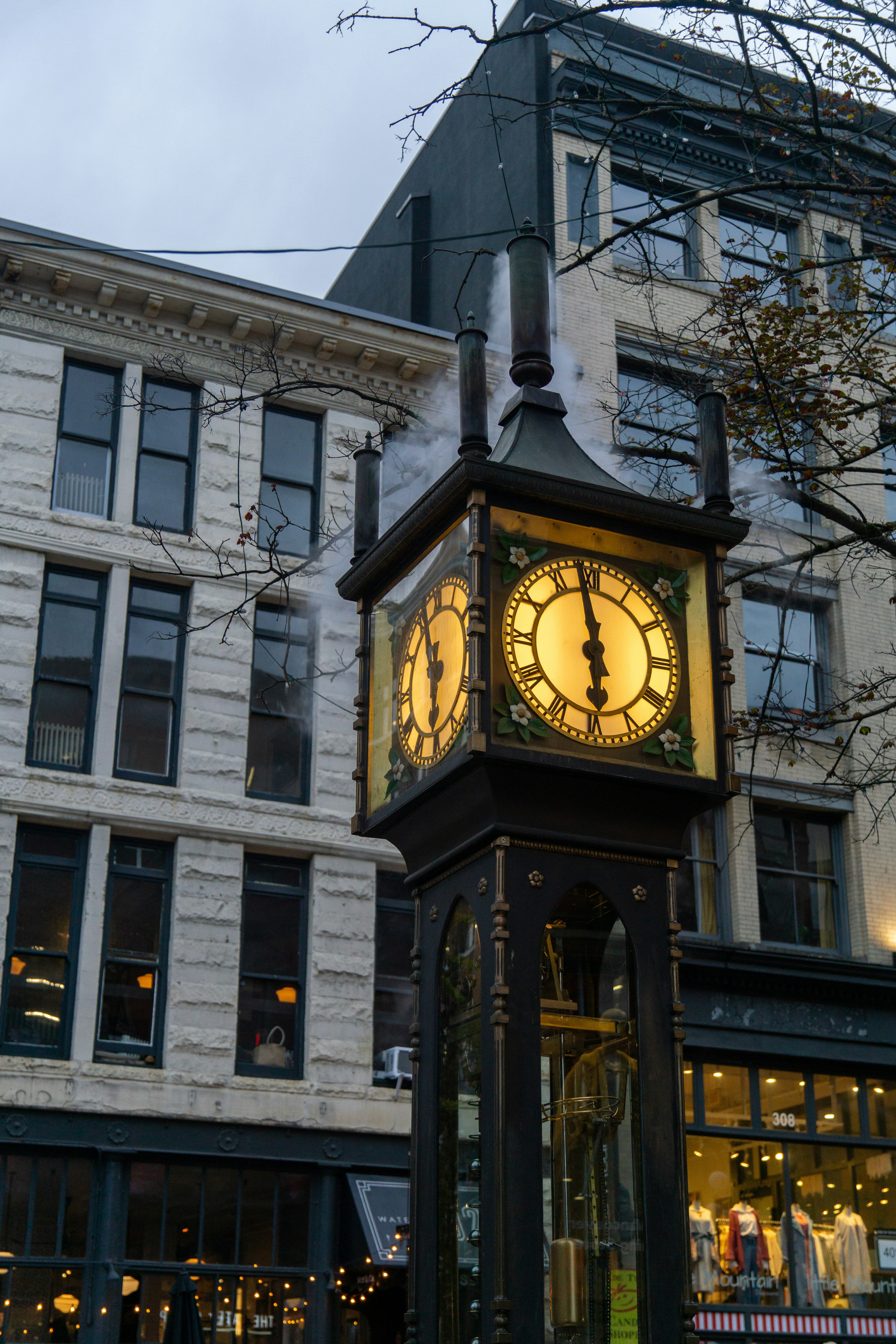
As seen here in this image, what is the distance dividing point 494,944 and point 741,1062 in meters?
14.4

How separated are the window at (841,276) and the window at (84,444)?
748cm

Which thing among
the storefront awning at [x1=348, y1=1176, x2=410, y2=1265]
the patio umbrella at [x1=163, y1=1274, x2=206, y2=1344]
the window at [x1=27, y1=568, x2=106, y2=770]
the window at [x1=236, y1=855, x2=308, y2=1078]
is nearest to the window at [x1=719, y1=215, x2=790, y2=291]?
the window at [x1=27, y1=568, x2=106, y2=770]

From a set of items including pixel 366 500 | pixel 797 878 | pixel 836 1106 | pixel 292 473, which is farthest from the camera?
pixel 797 878

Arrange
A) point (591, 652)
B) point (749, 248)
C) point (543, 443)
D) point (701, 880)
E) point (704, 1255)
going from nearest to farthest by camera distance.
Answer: point (591, 652), point (543, 443), point (704, 1255), point (701, 880), point (749, 248)

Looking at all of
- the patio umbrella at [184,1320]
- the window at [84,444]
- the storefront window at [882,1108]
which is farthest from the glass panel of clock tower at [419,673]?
the storefront window at [882,1108]

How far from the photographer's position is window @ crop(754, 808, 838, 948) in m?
18.5

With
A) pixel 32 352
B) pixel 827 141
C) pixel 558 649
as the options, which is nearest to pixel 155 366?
pixel 32 352

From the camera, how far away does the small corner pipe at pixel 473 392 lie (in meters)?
4.28

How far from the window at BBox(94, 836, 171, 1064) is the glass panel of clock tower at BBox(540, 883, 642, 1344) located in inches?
452

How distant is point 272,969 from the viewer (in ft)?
51.7

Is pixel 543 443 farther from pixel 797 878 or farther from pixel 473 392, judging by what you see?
pixel 797 878

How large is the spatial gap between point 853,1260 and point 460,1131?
14682 mm

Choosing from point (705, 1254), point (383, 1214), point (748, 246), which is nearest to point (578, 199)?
point (748, 246)

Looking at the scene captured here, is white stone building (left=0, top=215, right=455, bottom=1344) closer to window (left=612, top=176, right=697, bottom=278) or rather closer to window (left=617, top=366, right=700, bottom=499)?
window (left=617, top=366, right=700, bottom=499)
